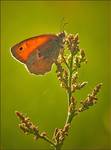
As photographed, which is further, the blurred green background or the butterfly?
the blurred green background

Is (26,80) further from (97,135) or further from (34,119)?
(97,135)

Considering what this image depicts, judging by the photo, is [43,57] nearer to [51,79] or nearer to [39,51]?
[39,51]

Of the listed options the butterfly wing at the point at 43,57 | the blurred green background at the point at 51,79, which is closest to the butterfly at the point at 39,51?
the butterfly wing at the point at 43,57

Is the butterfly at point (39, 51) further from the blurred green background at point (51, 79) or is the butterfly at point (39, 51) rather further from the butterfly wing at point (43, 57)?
the blurred green background at point (51, 79)

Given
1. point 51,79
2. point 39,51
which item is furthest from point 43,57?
point 51,79

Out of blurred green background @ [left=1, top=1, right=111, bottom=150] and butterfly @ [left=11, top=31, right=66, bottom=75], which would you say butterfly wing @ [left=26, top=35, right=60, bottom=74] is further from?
blurred green background @ [left=1, top=1, right=111, bottom=150]

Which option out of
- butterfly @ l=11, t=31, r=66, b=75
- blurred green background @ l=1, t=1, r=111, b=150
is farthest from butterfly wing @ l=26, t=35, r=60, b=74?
blurred green background @ l=1, t=1, r=111, b=150
